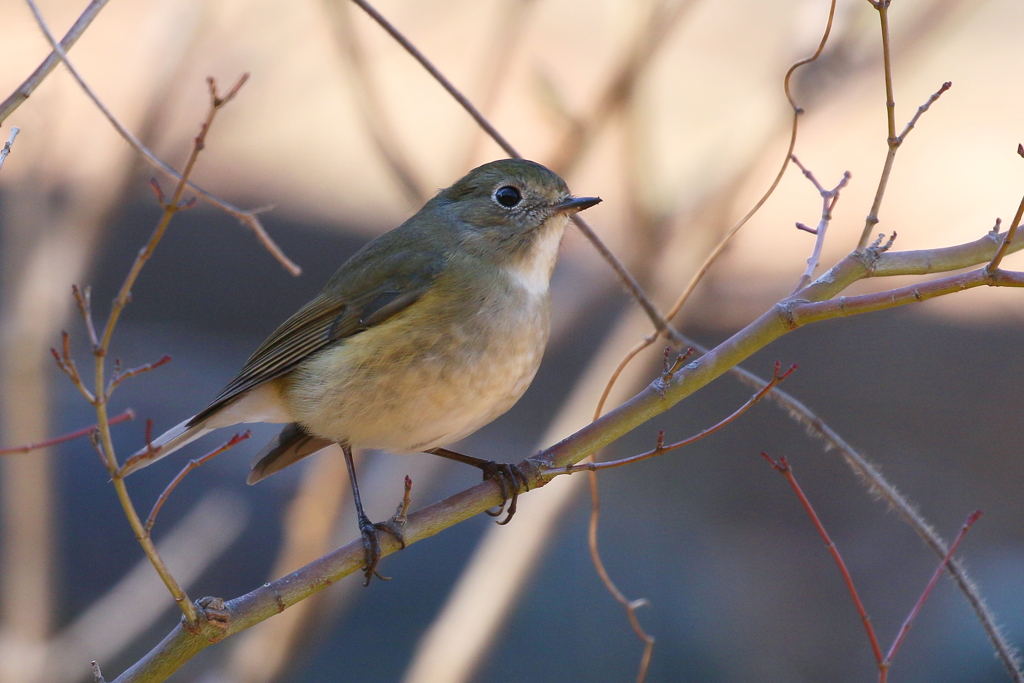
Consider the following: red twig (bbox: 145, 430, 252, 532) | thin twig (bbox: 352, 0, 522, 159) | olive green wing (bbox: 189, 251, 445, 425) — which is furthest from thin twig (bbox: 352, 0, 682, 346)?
red twig (bbox: 145, 430, 252, 532)

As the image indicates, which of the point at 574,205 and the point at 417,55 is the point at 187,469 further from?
the point at 574,205

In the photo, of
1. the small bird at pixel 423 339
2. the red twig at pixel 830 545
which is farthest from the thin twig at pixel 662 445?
the small bird at pixel 423 339

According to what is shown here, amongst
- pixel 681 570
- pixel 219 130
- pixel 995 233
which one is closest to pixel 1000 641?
pixel 995 233

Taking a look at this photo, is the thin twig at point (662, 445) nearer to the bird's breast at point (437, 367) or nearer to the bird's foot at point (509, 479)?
the bird's foot at point (509, 479)

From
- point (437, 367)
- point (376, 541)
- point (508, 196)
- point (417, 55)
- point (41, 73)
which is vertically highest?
point (41, 73)

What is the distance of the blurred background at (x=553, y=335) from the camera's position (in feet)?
11.7

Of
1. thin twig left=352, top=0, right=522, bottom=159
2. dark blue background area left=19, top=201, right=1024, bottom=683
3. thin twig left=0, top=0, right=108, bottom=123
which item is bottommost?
dark blue background area left=19, top=201, right=1024, bottom=683

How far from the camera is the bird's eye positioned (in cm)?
293

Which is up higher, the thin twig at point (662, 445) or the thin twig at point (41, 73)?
the thin twig at point (41, 73)

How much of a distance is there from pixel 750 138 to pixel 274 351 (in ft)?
6.71

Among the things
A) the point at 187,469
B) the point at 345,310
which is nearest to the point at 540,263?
the point at 345,310

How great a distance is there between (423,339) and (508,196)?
0.62 metres

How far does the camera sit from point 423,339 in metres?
2.58

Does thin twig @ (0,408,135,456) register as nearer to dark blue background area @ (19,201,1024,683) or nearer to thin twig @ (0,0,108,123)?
thin twig @ (0,0,108,123)
